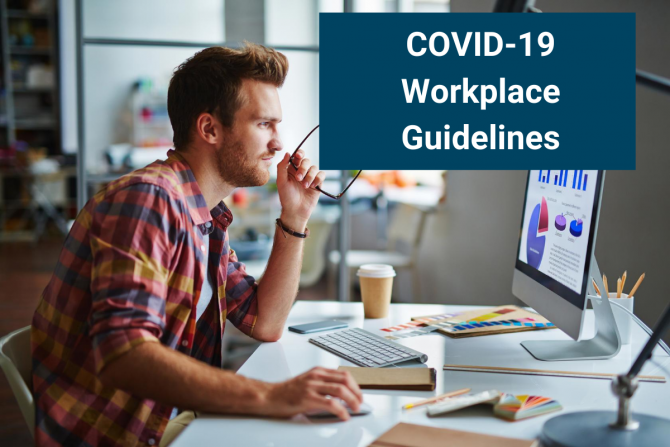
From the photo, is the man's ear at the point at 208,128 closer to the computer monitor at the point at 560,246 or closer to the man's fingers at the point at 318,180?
the man's fingers at the point at 318,180

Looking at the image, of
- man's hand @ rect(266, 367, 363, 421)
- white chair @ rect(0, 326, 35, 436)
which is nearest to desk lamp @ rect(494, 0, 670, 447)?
man's hand @ rect(266, 367, 363, 421)

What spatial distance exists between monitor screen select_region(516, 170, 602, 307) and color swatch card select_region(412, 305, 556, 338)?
0.14 m

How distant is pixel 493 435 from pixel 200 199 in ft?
2.48

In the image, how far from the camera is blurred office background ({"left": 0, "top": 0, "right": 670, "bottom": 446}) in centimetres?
208

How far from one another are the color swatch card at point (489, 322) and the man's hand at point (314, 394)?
540mm

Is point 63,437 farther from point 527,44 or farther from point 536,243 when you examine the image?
point 527,44

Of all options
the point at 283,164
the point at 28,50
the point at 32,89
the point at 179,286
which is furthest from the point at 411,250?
the point at 28,50

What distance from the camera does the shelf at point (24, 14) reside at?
8031 millimetres

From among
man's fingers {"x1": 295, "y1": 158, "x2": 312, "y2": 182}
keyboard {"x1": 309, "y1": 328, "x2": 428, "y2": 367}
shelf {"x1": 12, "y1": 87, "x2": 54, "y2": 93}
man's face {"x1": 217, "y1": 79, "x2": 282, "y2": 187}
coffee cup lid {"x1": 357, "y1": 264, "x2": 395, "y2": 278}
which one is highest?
shelf {"x1": 12, "y1": 87, "x2": 54, "y2": 93}

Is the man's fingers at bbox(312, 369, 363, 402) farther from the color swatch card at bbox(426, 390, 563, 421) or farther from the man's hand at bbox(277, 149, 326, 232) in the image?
the man's hand at bbox(277, 149, 326, 232)

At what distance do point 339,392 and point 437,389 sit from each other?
226 mm

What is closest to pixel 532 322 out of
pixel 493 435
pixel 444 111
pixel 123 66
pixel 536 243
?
pixel 536 243

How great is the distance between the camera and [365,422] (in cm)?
100

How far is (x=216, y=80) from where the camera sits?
1.46 m
